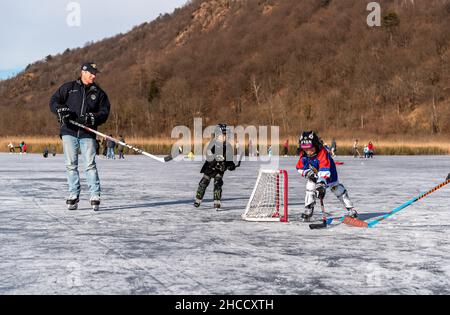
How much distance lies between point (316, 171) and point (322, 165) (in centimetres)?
24

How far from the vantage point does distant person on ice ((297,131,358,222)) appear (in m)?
6.82

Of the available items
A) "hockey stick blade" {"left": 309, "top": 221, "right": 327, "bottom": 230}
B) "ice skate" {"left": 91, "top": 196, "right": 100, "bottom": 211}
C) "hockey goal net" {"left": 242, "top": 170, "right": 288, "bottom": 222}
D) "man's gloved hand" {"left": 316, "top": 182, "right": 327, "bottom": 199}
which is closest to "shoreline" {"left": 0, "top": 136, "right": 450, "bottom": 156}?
"hockey goal net" {"left": 242, "top": 170, "right": 288, "bottom": 222}

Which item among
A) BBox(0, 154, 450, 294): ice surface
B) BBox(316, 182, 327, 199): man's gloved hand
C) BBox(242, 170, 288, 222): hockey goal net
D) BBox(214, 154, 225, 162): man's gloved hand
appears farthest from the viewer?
BBox(214, 154, 225, 162): man's gloved hand

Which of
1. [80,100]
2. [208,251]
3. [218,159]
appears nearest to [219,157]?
[218,159]

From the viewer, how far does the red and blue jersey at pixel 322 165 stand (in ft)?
22.4

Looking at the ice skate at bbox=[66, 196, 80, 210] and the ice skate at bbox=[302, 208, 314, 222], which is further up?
the ice skate at bbox=[66, 196, 80, 210]

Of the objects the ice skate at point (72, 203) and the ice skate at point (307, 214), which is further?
the ice skate at point (72, 203)

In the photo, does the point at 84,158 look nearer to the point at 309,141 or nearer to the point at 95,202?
the point at 95,202

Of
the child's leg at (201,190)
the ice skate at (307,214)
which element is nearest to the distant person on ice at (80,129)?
the child's leg at (201,190)

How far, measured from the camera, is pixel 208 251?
5246 mm

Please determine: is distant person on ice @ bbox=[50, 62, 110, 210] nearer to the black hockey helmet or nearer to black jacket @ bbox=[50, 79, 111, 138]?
black jacket @ bbox=[50, 79, 111, 138]

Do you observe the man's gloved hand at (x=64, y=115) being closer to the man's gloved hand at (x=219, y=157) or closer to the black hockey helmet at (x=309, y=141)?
the man's gloved hand at (x=219, y=157)

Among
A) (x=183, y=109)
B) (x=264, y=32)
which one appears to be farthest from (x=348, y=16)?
(x=183, y=109)

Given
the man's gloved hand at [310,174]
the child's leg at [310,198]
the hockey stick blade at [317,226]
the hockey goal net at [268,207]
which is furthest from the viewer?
the hockey goal net at [268,207]
